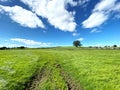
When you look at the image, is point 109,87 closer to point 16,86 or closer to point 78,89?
point 78,89

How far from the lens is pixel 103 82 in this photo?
→ 861 inches

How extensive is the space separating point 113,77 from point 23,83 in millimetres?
14281

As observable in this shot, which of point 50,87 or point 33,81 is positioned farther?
point 33,81

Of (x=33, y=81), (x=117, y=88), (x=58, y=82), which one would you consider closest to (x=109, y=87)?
(x=117, y=88)

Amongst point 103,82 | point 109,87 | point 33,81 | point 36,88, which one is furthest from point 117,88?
point 33,81

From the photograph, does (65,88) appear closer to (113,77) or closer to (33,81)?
(33,81)

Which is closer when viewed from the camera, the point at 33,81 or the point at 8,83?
the point at 8,83

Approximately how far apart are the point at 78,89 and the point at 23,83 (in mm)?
8414

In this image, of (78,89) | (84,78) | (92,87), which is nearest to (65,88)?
(78,89)

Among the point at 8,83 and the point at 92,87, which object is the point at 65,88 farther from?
the point at 8,83


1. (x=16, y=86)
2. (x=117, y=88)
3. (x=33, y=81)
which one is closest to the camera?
(x=117, y=88)

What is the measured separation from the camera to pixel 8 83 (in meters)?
22.2

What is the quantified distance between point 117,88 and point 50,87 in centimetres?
885

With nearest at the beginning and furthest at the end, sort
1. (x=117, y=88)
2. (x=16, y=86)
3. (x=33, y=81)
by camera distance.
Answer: (x=117, y=88) < (x=16, y=86) < (x=33, y=81)
